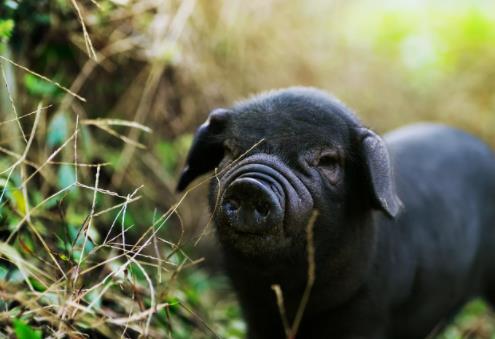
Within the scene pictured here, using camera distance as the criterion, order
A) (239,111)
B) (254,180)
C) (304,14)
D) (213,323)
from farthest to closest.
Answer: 1. (304,14)
2. (213,323)
3. (239,111)
4. (254,180)

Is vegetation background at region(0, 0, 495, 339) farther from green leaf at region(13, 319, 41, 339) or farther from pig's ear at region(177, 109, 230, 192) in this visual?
pig's ear at region(177, 109, 230, 192)

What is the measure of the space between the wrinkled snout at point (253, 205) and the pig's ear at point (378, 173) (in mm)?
574

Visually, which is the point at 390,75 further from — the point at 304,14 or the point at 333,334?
the point at 333,334

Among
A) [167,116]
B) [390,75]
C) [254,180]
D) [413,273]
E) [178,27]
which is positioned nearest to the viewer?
[254,180]

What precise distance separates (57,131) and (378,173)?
6.72ft

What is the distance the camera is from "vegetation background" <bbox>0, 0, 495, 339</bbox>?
3.15 m

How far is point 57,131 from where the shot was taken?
4344 mm

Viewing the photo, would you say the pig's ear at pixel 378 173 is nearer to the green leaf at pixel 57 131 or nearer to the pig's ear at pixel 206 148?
the pig's ear at pixel 206 148

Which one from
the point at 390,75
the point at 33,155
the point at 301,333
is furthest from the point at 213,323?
the point at 390,75

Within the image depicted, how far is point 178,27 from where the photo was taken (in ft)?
16.6

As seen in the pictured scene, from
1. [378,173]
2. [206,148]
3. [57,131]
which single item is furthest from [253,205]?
[57,131]

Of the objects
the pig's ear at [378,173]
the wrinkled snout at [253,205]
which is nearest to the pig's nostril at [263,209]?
the wrinkled snout at [253,205]

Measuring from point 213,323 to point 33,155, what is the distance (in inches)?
61.5

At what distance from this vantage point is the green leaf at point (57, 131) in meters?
4.34
